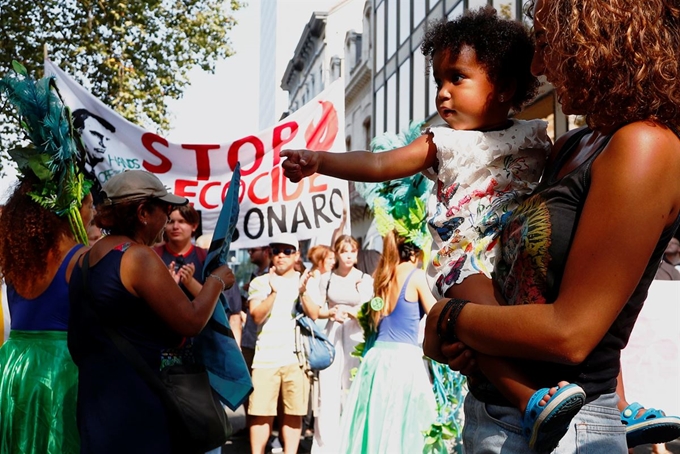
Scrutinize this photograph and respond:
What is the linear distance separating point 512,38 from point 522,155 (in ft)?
1.14

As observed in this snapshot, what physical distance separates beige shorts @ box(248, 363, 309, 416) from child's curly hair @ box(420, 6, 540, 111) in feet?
18.1

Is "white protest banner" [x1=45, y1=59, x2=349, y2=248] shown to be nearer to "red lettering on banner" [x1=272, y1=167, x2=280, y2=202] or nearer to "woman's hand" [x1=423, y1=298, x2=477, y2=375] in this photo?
"red lettering on banner" [x1=272, y1=167, x2=280, y2=202]

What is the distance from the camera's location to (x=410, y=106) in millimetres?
23328

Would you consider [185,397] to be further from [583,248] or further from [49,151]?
[583,248]

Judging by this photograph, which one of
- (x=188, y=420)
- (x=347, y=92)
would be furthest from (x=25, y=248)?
(x=347, y=92)

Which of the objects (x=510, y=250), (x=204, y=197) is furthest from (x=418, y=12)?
(x=510, y=250)

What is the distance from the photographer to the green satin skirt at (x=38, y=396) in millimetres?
4105

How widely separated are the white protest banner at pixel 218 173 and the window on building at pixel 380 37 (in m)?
21.1

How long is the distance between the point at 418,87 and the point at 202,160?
50.4 ft

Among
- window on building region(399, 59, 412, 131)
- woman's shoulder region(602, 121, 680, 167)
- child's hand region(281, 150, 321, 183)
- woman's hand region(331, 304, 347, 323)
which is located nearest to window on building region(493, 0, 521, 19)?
woman's hand region(331, 304, 347, 323)

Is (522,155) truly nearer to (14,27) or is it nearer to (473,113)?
(473,113)

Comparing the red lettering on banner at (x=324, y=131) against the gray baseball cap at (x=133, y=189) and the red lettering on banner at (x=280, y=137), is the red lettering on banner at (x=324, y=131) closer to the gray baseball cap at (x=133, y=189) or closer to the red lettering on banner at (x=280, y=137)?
the red lettering on banner at (x=280, y=137)

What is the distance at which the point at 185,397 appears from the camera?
3377mm

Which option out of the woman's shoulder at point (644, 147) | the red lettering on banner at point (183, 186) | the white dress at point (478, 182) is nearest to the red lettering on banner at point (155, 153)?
the red lettering on banner at point (183, 186)
